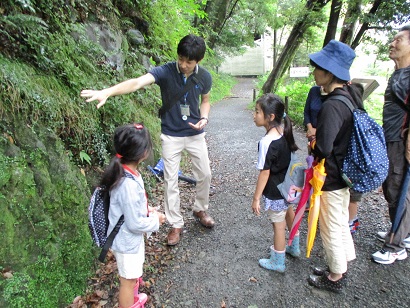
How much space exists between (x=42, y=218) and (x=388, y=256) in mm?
3401

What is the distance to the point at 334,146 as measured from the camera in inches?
94.4

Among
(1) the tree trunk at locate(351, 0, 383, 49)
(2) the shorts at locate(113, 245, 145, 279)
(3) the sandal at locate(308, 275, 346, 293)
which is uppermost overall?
(1) the tree trunk at locate(351, 0, 383, 49)

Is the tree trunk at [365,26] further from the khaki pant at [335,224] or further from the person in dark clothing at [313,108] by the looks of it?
the khaki pant at [335,224]

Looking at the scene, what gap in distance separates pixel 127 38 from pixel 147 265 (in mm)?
4837

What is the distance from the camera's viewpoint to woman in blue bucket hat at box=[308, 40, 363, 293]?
89.2 inches

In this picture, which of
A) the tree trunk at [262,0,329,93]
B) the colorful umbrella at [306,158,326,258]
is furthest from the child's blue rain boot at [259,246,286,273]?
the tree trunk at [262,0,329,93]

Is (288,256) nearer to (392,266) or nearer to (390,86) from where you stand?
(392,266)

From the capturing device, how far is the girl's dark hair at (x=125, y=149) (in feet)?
6.61

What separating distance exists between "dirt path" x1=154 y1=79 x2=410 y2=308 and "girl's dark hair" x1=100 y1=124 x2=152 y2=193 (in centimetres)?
137

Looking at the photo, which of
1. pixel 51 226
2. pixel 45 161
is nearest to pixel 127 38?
pixel 45 161

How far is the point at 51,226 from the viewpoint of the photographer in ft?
7.68

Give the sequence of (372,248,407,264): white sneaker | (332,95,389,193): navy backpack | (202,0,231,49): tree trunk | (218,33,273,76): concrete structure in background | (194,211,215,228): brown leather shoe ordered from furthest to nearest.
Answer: (218,33,273,76): concrete structure in background < (202,0,231,49): tree trunk < (194,211,215,228): brown leather shoe < (372,248,407,264): white sneaker < (332,95,389,193): navy backpack

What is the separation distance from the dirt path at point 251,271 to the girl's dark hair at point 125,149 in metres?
1.37

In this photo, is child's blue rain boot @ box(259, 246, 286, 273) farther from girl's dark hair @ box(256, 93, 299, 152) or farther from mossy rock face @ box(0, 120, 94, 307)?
mossy rock face @ box(0, 120, 94, 307)
